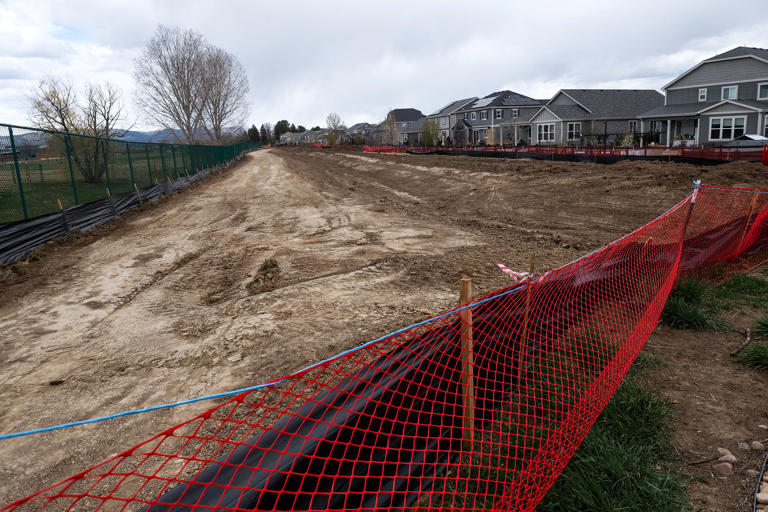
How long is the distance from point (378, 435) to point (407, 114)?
116 meters

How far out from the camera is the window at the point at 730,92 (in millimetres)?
35028

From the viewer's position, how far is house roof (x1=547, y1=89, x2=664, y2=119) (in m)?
48.6

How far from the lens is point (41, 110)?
24234 millimetres

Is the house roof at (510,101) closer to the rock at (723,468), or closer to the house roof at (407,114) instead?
the house roof at (407,114)

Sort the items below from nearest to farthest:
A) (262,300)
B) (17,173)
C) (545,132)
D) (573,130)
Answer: (262,300)
(17,173)
(573,130)
(545,132)

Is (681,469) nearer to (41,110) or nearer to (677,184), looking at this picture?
(677,184)

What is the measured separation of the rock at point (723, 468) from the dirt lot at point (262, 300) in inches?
2.3

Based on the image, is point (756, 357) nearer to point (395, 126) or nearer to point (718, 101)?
point (718, 101)

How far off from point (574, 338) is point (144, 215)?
15.3 meters

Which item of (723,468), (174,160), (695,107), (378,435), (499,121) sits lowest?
(723,468)

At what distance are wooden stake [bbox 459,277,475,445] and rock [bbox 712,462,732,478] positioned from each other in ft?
6.48

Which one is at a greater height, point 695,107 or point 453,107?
point 453,107

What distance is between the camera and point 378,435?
2.99 metres

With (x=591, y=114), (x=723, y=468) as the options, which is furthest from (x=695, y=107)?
(x=723, y=468)
